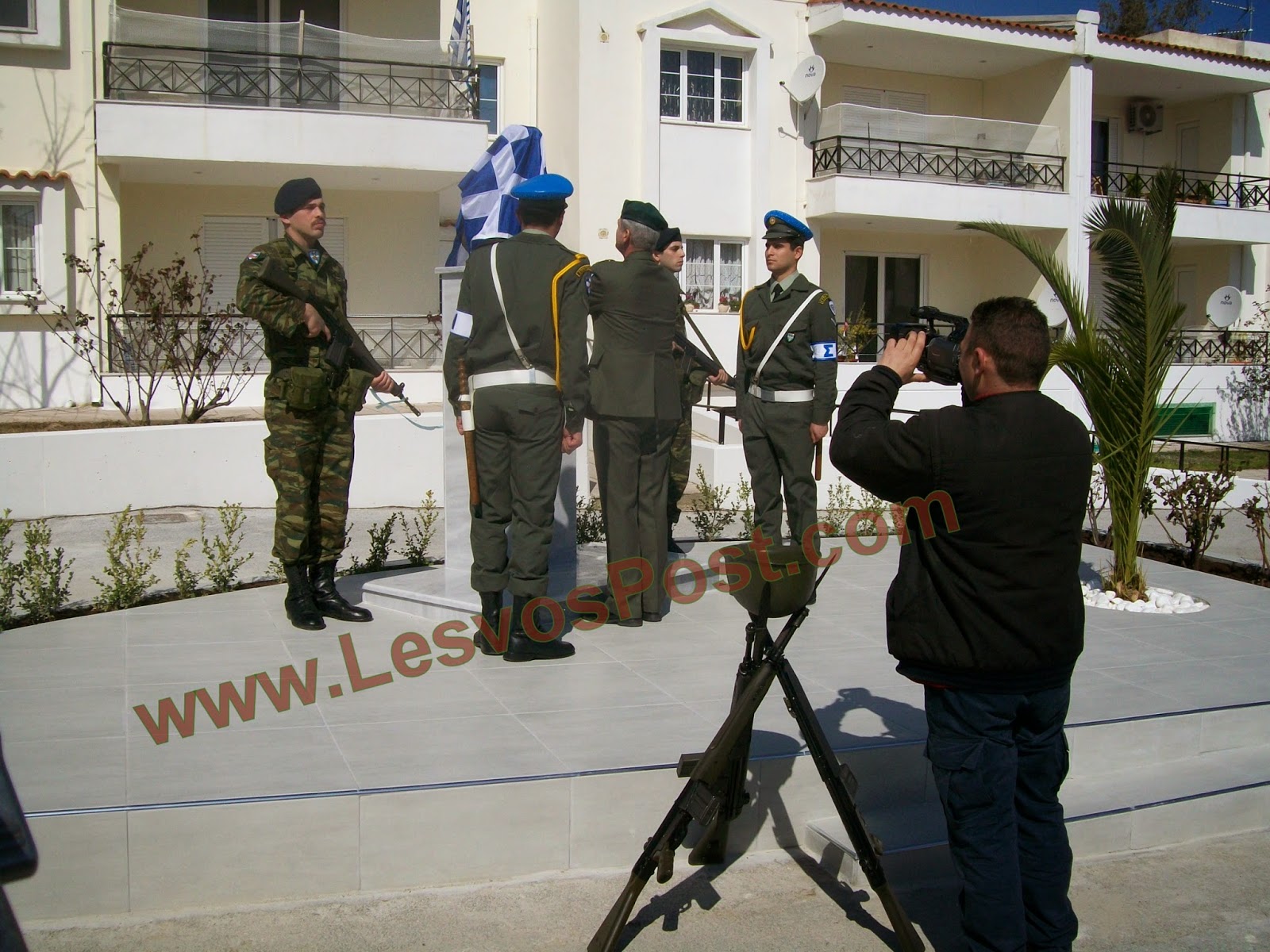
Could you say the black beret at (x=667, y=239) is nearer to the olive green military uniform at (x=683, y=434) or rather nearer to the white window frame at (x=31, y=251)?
the olive green military uniform at (x=683, y=434)

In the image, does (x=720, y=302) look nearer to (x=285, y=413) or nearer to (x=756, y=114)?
(x=756, y=114)

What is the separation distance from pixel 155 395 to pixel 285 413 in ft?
33.1

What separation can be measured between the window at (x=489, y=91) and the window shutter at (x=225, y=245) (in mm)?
A: 4463

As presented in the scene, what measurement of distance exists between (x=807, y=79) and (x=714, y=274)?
3.51 meters

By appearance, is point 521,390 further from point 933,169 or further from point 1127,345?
point 933,169

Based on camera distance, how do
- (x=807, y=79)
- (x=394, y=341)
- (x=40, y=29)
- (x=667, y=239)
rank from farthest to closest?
(x=807, y=79) → (x=394, y=341) → (x=40, y=29) → (x=667, y=239)

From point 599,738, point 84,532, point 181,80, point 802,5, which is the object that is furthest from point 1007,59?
point 599,738

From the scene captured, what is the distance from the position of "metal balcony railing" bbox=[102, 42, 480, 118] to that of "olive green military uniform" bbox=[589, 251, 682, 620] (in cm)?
1155

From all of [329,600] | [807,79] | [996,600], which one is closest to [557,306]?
[329,600]

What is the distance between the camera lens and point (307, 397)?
5.94m

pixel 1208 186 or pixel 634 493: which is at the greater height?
pixel 1208 186

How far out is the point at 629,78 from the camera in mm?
18719

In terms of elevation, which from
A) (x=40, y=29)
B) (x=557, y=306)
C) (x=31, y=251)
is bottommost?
(x=557, y=306)

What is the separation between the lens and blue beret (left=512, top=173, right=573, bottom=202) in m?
5.59
